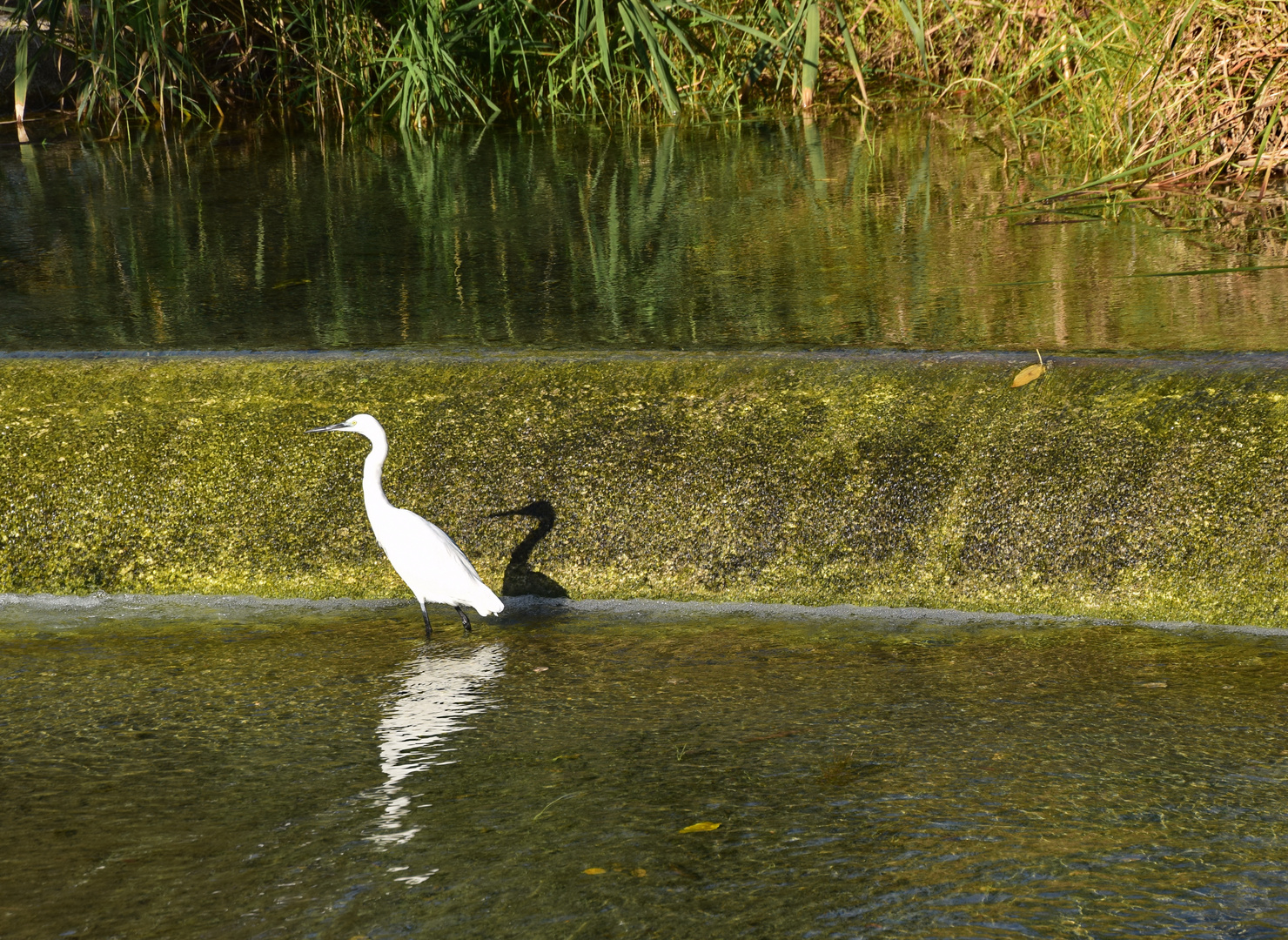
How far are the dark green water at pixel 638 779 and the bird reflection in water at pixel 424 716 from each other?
1cm

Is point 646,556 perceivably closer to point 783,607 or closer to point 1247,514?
point 783,607

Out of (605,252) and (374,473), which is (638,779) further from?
(605,252)

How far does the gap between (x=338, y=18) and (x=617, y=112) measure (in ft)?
6.26

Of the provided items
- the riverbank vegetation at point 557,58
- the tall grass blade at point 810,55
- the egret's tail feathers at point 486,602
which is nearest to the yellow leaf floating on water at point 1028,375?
the egret's tail feathers at point 486,602

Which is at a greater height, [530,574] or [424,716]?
[530,574]

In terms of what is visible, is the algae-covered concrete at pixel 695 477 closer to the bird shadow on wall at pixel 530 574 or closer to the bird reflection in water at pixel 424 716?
the bird shadow on wall at pixel 530 574

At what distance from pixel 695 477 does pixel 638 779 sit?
4.61 feet

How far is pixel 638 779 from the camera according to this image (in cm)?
317

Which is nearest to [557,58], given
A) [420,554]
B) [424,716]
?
[420,554]

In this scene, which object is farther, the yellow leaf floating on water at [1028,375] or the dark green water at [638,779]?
the yellow leaf floating on water at [1028,375]

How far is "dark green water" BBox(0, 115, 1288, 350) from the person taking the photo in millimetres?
5430

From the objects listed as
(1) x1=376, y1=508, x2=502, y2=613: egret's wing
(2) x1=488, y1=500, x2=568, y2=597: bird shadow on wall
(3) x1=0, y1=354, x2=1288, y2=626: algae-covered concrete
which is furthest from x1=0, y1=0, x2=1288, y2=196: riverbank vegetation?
(1) x1=376, y1=508, x2=502, y2=613: egret's wing

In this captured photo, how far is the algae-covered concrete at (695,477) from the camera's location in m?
4.09

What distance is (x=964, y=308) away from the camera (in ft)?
18.2
